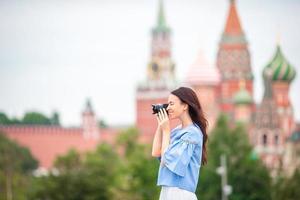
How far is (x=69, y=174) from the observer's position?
178 feet

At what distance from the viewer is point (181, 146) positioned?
30.3 feet

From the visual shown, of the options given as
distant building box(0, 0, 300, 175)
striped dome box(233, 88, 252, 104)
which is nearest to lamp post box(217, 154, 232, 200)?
distant building box(0, 0, 300, 175)

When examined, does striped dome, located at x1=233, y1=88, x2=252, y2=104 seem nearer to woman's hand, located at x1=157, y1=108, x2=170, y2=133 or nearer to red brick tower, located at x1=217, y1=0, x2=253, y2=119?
red brick tower, located at x1=217, y1=0, x2=253, y2=119

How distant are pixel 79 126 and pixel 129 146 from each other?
30.8 m

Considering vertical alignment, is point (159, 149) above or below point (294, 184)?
above

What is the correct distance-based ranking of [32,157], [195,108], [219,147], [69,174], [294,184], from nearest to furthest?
1. [195,108]
2. [294,184]
3. [69,174]
4. [219,147]
5. [32,157]

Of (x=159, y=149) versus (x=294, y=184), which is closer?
(x=159, y=149)

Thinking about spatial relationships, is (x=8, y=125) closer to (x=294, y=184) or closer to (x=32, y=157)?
(x=32, y=157)

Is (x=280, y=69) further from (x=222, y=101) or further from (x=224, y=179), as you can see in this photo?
(x=224, y=179)

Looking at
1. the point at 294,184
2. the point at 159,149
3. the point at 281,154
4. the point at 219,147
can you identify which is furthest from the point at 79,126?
the point at 159,149

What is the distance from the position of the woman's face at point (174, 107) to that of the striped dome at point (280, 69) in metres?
106

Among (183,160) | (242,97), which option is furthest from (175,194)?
(242,97)

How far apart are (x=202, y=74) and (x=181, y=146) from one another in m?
112

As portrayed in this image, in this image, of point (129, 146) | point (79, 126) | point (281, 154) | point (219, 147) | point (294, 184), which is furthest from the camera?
point (79, 126)
